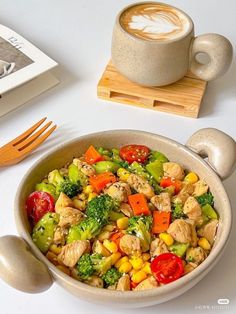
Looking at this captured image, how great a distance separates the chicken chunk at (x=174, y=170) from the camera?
46.4 inches

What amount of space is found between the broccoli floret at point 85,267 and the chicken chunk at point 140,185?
0.20m

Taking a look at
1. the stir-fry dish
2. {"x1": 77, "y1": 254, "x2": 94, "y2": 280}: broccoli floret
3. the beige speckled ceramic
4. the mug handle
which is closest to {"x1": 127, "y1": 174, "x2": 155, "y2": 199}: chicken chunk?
the stir-fry dish

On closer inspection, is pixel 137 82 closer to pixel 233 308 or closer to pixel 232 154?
pixel 232 154

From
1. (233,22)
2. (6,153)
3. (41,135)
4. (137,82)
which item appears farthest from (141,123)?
(233,22)

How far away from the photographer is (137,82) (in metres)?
1.44

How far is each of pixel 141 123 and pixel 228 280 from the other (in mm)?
505

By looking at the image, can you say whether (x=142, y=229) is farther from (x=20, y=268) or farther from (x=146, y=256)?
(x=20, y=268)

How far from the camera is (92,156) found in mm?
1208

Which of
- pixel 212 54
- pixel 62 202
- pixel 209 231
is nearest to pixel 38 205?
pixel 62 202

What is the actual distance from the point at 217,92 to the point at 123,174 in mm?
498

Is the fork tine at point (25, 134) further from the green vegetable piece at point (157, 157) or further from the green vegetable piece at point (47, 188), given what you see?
the green vegetable piece at point (157, 157)

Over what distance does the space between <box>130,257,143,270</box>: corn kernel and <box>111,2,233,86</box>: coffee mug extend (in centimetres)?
56

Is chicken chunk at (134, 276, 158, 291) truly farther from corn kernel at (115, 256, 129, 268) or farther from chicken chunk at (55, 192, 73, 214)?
chicken chunk at (55, 192, 73, 214)

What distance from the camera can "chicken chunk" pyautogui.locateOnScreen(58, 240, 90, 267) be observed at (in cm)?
101
